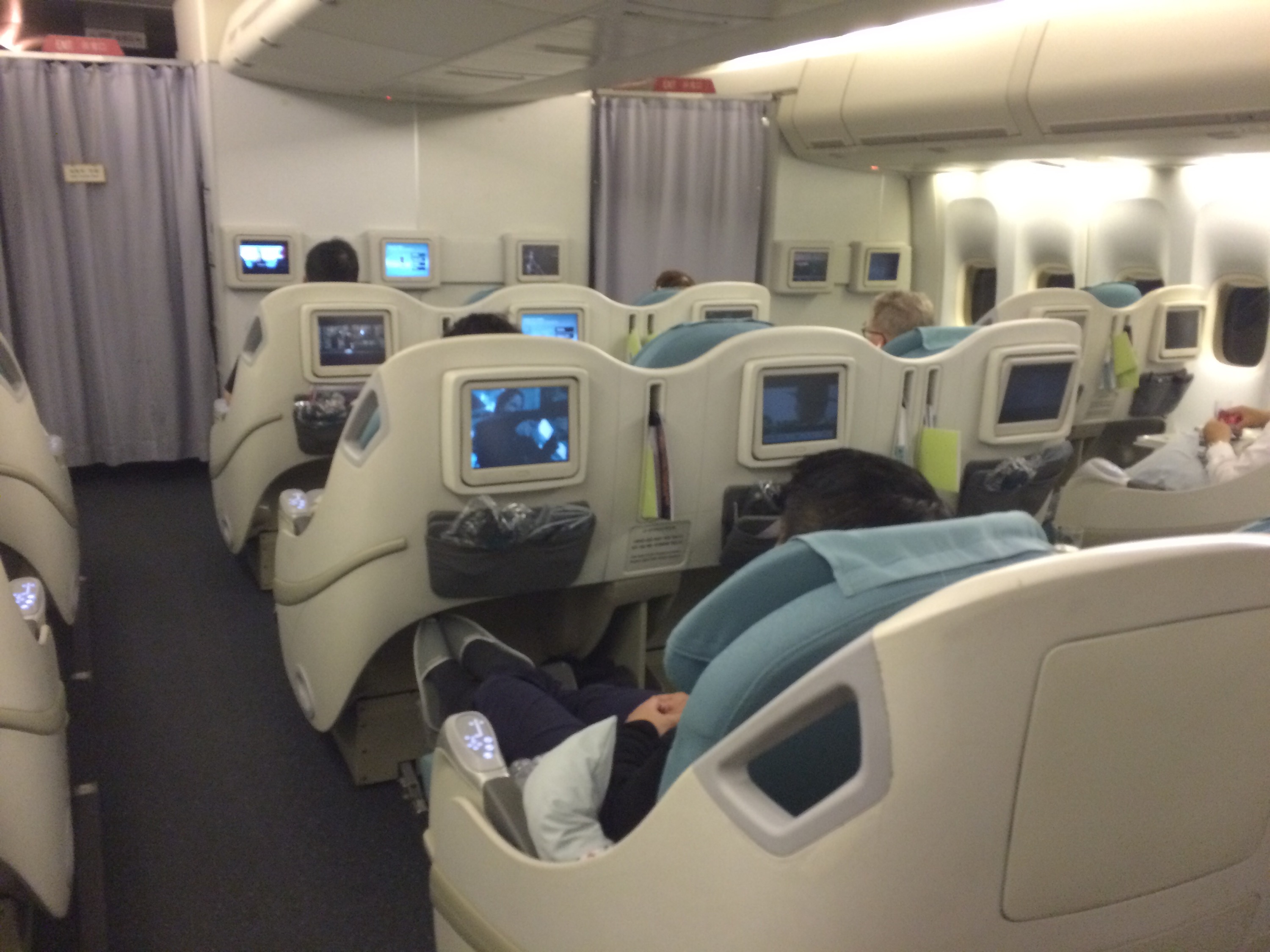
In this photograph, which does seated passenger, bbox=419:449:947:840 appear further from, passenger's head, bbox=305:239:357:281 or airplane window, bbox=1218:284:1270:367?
airplane window, bbox=1218:284:1270:367

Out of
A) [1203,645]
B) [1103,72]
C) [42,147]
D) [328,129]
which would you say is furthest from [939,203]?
[1203,645]

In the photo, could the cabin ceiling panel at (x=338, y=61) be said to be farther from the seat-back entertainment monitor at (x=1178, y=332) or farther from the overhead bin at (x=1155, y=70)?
the seat-back entertainment monitor at (x=1178, y=332)

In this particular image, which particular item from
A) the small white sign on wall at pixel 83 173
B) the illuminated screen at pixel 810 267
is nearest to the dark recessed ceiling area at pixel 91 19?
the small white sign on wall at pixel 83 173

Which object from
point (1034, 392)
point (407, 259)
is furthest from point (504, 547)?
point (407, 259)

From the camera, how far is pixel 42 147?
19.1ft

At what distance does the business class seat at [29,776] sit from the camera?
6.13 feet

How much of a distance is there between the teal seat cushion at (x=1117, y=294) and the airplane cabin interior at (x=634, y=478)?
0.95 ft

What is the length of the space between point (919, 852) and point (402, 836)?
2053 mm

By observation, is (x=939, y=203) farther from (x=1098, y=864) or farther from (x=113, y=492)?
(x=1098, y=864)

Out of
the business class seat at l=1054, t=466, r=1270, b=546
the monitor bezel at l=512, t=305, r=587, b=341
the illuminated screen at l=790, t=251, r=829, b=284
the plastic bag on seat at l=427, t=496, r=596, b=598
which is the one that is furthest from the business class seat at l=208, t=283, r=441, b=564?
the illuminated screen at l=790, t=251, r=829, b=284

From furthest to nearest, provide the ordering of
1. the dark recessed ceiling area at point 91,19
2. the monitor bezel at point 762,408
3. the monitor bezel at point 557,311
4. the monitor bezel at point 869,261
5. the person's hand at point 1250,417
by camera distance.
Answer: the monitor bezel at point 869,261 → the dark recessed ceiling area at point 91,19 → the monitor bezel at point 557,311 → the person's hand at point 1250,417 → the monitor bezel at point 762,408

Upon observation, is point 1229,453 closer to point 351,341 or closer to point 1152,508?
point 1152,508

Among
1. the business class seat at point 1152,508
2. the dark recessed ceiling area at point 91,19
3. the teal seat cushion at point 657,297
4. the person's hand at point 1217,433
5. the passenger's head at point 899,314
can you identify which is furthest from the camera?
the dark recessed ceiling area at point 91,19

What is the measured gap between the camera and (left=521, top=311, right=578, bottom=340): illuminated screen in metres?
4.73
